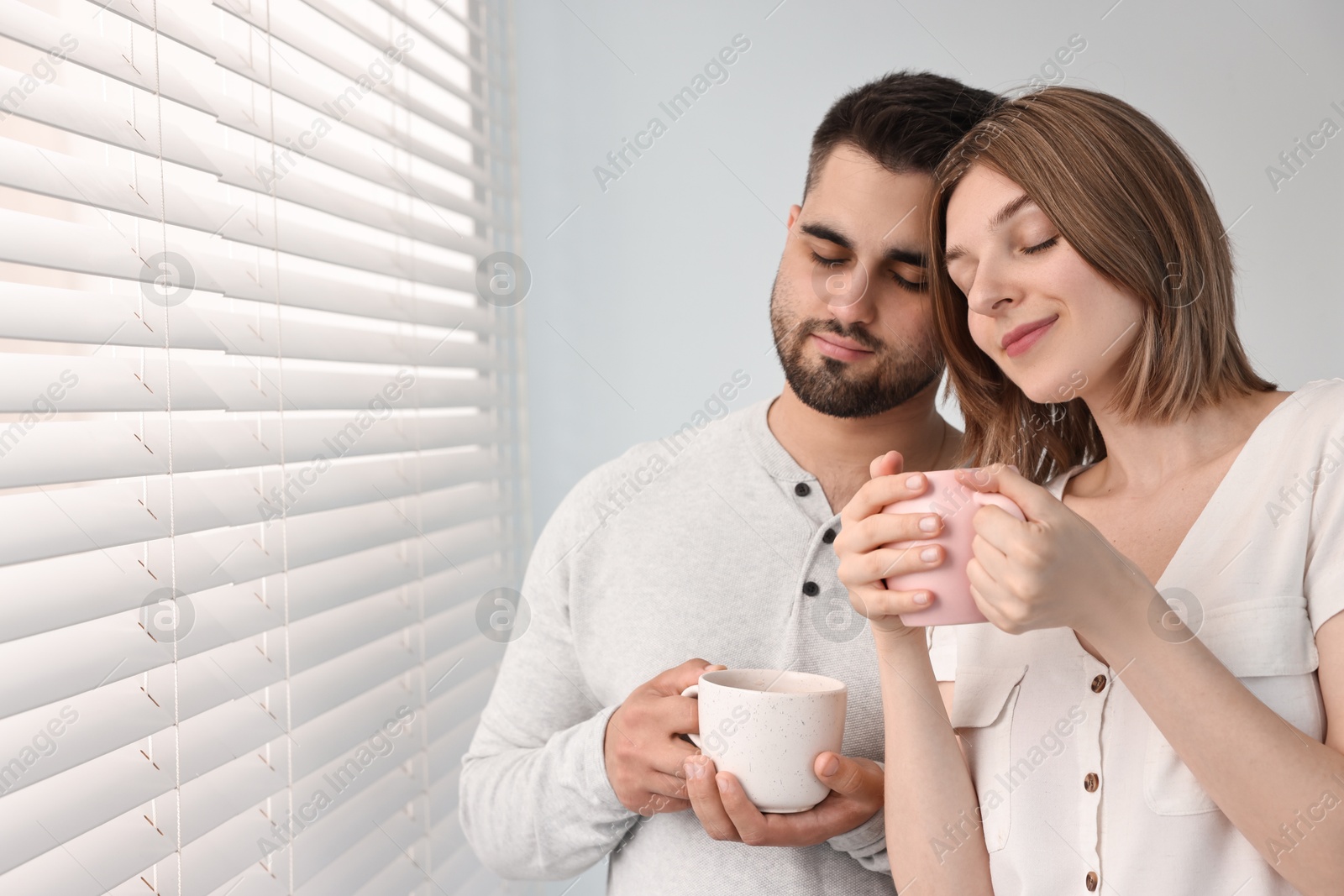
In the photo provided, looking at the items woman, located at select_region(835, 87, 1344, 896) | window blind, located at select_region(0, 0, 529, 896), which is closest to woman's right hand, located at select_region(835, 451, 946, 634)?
woman, located at select_region(835, 87, 1344, 896)

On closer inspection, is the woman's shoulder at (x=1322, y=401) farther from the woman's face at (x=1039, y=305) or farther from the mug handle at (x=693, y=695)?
the mug handle at (x=693, y=695)

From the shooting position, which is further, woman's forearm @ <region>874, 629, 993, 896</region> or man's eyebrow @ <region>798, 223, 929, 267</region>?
man's eyebrow @ <region>798, 223, 929, 267</region>

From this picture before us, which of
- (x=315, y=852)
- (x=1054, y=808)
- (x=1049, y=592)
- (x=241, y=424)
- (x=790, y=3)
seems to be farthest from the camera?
(x=790, y=3)

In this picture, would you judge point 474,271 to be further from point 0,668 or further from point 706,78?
point 0,668

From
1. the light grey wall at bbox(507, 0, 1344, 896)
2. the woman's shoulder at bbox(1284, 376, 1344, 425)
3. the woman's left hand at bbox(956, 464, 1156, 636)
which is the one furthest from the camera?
the light grey wall at bbox(507, 0, 1344, 896)

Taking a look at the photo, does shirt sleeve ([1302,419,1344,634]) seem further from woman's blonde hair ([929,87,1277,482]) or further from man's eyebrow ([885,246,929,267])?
man's eyebrow ([885,246,929,267])

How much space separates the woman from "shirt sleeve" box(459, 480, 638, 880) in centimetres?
33

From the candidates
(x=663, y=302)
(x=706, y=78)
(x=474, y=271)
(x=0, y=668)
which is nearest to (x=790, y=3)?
(x=706, y=78)

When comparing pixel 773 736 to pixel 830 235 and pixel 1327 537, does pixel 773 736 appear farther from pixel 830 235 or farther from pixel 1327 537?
pixel 830 235

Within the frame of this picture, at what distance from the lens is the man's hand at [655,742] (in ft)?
2.90

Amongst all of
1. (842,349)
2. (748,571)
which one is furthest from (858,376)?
(748,571)

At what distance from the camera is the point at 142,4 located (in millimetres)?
864

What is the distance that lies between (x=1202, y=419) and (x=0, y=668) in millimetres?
992

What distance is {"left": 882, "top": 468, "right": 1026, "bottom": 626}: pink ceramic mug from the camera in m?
0.71
